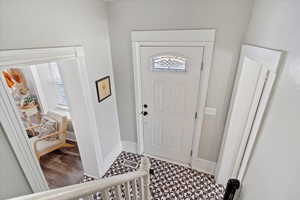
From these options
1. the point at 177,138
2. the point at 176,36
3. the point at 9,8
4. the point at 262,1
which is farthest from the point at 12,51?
the point at 177,138

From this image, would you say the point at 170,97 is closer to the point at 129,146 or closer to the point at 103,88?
the point at 103,88

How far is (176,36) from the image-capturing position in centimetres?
185

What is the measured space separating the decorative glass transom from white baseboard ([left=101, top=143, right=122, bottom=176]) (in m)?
1.73

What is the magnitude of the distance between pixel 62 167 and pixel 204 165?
260cm

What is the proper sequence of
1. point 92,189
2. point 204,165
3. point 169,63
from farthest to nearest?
point 204,165 < point 169,63 < point 92,189

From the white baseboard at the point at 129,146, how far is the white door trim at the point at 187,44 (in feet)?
3.17

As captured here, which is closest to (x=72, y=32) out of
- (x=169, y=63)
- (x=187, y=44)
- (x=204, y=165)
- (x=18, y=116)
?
(x=18, y=116)

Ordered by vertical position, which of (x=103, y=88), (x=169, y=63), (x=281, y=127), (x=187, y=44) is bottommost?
(x=103, y=88)

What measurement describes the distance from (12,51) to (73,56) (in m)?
0.58

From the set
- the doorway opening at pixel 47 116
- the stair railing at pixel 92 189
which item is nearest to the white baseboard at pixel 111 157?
the doorway opening at pixel 47 116

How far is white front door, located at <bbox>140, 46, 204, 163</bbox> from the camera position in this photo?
1.99 meters

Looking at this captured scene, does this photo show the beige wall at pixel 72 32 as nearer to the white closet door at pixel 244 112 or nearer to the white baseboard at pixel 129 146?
the white baseboard at pixel 129 146

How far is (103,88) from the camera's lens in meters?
2.18

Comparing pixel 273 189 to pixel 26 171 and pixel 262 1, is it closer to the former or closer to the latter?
pixel 262 1
